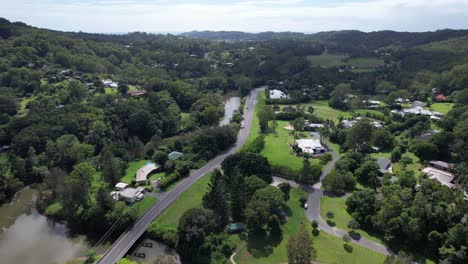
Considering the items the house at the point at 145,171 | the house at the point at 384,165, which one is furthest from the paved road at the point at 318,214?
the house at the point at 145,171

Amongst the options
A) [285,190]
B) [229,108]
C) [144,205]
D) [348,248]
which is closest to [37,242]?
[144,205]

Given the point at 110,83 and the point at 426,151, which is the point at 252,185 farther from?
the point at 110,83

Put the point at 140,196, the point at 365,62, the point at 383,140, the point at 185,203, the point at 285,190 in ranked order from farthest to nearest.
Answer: the point at 365,62
the point at 383,140
the point at 140,196
the point at 185,203
the point at 285,190

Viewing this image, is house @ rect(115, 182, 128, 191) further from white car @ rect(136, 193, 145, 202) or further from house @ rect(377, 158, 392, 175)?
house @ rect(377, 158, 392, 175)

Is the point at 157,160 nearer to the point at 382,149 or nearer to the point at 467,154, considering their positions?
the point at 382,149

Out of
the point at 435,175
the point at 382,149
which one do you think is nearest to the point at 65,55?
the point at 382,149

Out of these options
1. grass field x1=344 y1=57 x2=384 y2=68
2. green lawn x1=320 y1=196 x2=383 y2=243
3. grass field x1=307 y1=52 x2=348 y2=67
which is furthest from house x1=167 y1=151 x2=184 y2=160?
grass field x1=344 y1=57 x2=384 y2=68
